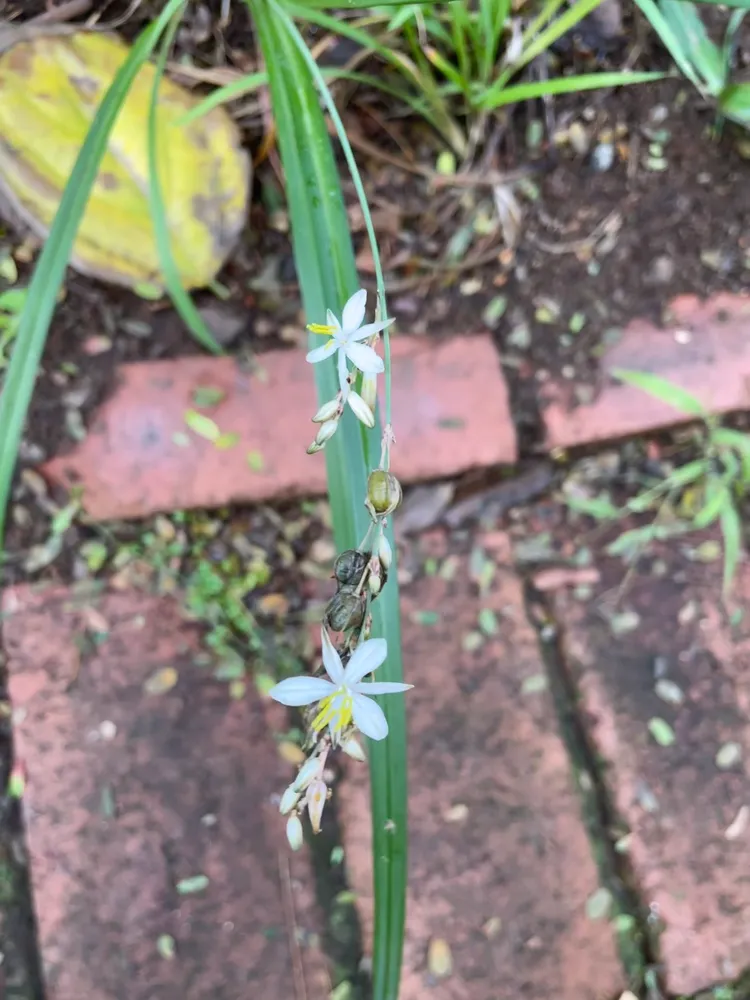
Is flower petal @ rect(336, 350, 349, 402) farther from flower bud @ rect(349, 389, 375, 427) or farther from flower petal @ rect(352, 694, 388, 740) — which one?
flower petal @ rect(352, 694, 388, 740)

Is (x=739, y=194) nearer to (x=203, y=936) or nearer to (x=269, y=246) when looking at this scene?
(x=269, y=246)

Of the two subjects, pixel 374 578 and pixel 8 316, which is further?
pixel 8 316

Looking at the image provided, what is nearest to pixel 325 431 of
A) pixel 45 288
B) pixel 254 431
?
pixel 45 288

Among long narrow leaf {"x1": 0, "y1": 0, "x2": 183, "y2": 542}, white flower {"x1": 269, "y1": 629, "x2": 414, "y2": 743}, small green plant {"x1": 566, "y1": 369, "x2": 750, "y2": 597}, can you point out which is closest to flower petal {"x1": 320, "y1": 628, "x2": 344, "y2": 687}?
white flower {"x1": 269, "y1": 629, "x2": 414, "y2": 743}


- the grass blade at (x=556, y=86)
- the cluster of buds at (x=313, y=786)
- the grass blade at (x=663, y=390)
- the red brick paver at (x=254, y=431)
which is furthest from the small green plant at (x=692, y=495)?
the cluster of buds at (x=313, y=786)

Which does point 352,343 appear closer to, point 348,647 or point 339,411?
point 339,411
